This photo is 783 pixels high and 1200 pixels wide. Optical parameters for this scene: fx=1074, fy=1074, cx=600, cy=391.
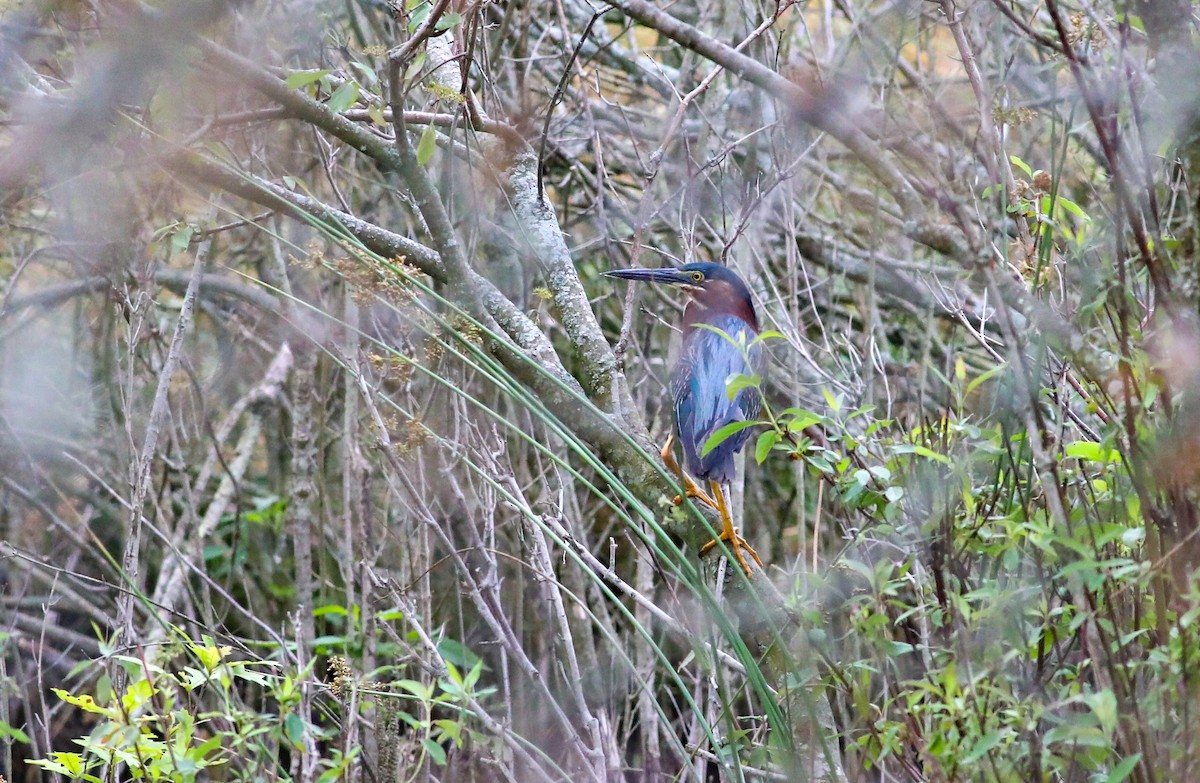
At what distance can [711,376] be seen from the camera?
10.4 ft

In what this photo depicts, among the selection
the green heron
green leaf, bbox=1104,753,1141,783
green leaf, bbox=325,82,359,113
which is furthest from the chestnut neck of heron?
green leaf, bbox=1104,753,1141,783

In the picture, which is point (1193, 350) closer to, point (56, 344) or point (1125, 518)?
point (1125, 518)

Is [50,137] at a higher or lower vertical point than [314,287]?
lower

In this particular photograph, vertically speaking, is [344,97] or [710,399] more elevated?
[344,97]

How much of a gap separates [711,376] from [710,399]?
0.40 feet

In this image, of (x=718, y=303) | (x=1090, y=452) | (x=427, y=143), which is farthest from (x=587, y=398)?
(x=718, y=303)

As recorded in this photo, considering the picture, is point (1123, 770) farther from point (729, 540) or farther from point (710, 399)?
point (710, 399)

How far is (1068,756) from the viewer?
1541 millimetres

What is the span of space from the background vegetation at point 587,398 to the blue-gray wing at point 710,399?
190 millimetres

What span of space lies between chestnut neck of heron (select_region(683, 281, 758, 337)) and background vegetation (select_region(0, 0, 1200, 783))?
95mm

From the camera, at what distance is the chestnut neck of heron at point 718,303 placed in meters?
3.54

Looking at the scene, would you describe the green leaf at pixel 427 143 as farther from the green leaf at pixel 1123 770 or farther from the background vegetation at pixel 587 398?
the green leaf at pixel 1123 770

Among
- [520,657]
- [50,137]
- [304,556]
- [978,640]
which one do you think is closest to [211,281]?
[304,556]

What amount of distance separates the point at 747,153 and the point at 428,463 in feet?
6.51
